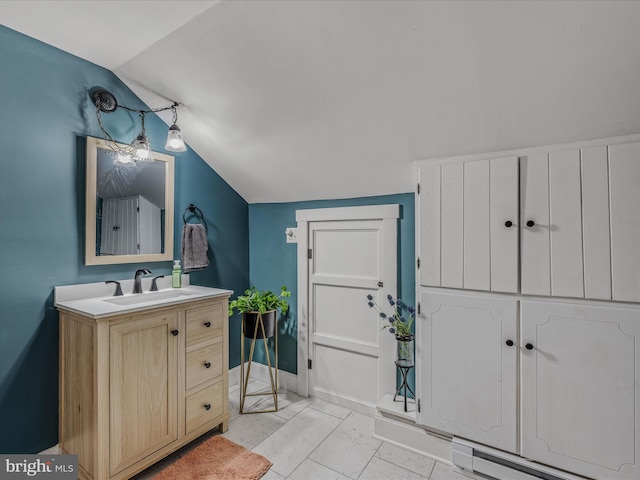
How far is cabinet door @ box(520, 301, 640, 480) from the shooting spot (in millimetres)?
1480

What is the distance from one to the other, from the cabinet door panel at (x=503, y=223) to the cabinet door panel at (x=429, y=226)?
0.94 ft

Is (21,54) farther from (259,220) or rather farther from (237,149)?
(259,220)

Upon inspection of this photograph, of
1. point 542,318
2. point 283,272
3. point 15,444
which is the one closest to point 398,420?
point 542,318

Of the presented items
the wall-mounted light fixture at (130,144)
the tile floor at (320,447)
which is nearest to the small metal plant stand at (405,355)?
the tile floor at (320,447)

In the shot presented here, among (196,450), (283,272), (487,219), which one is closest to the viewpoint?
(487,219)

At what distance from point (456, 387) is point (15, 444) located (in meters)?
2.40

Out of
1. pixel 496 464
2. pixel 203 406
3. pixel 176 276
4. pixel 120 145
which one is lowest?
pixel 496 464

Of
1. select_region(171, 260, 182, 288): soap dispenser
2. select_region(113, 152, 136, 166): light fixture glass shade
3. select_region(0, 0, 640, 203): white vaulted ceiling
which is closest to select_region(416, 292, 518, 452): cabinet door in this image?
select_region(0, 0, 640, 203): white vaulted ceiling

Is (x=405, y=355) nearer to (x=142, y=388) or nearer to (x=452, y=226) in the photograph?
(x=452, y=226)

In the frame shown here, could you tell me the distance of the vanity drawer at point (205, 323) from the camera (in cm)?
201

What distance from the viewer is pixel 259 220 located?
309cm

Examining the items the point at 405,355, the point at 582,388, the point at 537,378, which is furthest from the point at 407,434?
the point at 582,388

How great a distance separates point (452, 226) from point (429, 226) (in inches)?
5.1

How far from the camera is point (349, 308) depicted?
2.59 meters
